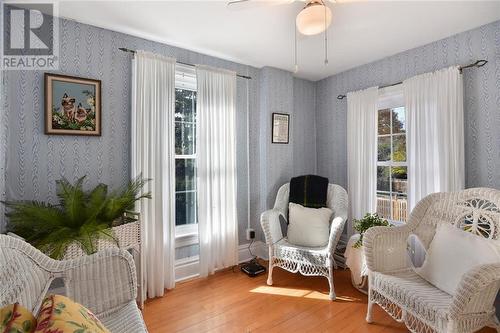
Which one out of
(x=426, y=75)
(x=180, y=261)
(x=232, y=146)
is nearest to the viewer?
(x=426, y=75)

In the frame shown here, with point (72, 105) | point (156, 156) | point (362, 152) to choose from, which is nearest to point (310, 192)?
point (362, 152)

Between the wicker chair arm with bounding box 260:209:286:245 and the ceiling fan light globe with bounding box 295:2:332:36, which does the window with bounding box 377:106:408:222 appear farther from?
the ceiling fan light globe with bounding box 295:2:332:36

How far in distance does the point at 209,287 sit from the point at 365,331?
1393 mm

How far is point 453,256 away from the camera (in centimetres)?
164

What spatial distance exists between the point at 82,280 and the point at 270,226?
167cm

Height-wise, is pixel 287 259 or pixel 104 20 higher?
pixel 104 20

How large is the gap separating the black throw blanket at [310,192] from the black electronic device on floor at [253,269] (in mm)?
805

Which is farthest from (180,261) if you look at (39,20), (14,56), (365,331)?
(39,20)

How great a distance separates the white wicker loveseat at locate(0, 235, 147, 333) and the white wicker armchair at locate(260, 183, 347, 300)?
57.7 inches

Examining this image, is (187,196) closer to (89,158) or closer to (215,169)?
(215,169)

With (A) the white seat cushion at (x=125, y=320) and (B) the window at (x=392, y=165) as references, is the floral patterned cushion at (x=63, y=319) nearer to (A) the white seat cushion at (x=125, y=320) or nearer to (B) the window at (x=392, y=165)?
(A) the white seat cushion at (x=125, y=320)

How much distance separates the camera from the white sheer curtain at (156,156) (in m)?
2.39

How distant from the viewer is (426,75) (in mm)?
2539

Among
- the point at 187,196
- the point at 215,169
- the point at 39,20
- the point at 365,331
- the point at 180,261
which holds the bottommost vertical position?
the point at 365,331
